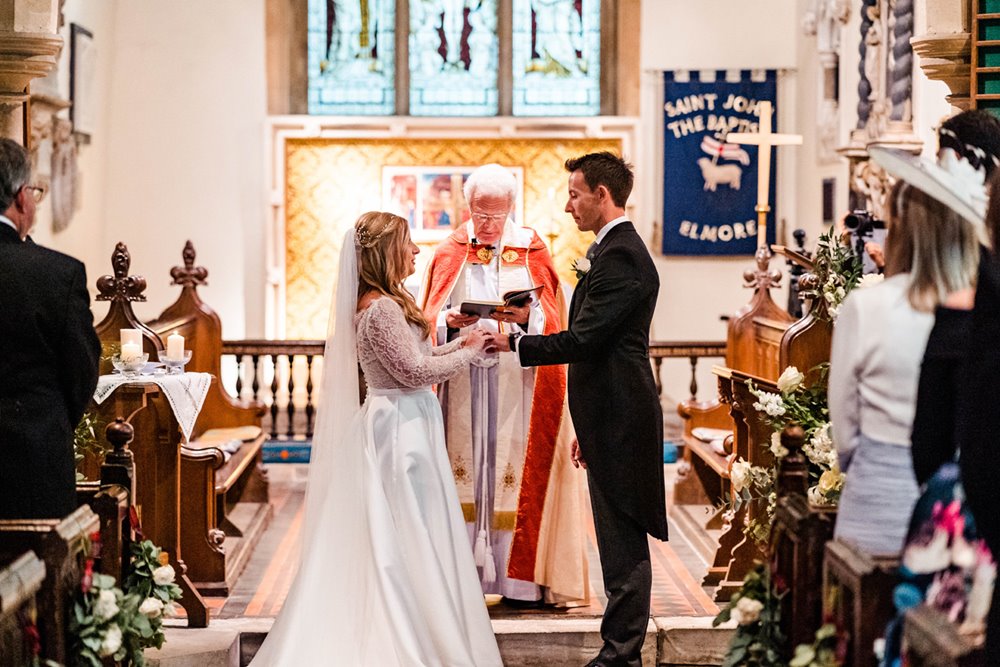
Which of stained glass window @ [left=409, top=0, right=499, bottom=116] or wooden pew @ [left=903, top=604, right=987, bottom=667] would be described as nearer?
wooden pew @ [left=903, top=604, right=987, bottom=667]

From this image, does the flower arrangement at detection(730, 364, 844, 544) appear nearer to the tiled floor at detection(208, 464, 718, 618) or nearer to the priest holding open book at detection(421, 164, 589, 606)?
the tiled floor at detection(208, 464, 718, 618)

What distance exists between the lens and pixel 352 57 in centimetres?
1112

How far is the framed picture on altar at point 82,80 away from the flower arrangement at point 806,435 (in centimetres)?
636

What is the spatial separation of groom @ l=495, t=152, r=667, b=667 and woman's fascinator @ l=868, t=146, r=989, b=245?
148 centimetres

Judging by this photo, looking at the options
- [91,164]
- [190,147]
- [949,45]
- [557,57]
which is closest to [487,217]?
[949,45]

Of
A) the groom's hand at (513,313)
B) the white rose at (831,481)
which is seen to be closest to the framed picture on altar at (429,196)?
the groom's hand at (513,313)

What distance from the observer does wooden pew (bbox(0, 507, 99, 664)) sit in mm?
3006

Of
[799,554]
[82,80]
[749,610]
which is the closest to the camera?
[799,554]

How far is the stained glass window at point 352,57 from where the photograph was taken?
36.4 ft

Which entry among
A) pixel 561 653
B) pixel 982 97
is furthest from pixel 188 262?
pixel 982 97

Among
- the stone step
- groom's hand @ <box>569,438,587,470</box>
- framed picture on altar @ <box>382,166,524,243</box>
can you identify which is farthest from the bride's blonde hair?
framed picture on altar @ <box>382,166,524,243</box>

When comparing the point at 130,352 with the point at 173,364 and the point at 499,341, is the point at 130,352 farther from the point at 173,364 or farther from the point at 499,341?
the point at 499,341

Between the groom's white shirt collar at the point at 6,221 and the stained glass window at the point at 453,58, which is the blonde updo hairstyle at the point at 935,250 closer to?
the groom's white shirt collar at the point at 6,221

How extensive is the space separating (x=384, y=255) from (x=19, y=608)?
1873 millimetres
